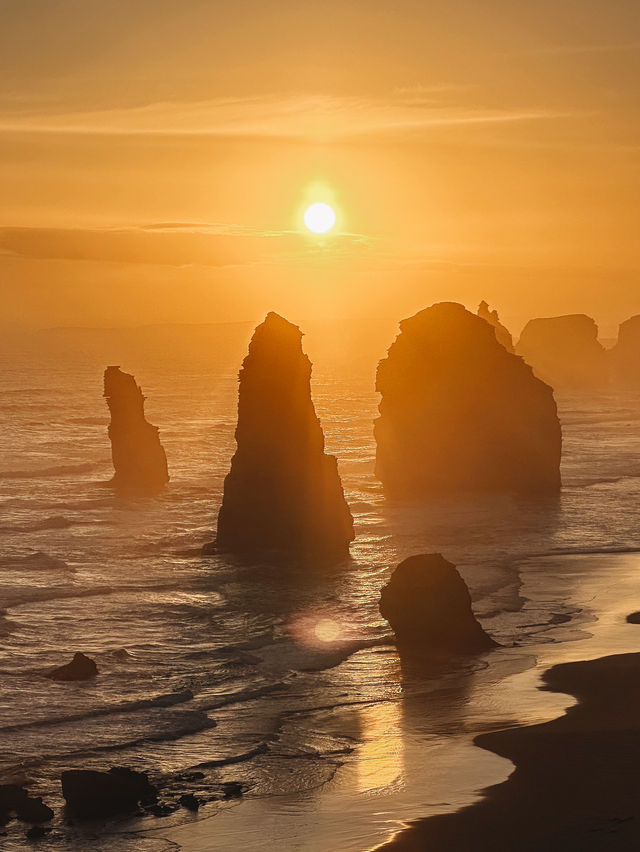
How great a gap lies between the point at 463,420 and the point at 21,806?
8017 centimetres

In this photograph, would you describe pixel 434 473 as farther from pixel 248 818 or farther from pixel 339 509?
pixel 248 818

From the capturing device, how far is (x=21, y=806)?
3356cm

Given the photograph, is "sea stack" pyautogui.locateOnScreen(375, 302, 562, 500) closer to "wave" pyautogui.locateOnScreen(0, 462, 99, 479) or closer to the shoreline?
"wave" pyautogui.locateOnScreen(0, 462, 99, 479)

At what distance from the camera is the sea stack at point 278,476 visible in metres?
78.4

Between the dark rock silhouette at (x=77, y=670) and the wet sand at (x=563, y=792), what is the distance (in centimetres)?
1806

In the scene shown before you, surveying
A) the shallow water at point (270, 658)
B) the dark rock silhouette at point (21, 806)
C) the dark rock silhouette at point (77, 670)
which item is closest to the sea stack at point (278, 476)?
the shallow water at point (270, 658)

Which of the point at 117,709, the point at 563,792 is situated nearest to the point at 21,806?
the point at 117,709

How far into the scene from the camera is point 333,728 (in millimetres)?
42250

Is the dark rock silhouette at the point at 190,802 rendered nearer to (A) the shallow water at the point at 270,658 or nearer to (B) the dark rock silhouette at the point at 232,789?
(A) the shallow water at the point at 270,658

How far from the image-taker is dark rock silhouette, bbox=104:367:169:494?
114188mm

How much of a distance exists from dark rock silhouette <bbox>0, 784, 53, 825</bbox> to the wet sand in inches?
389

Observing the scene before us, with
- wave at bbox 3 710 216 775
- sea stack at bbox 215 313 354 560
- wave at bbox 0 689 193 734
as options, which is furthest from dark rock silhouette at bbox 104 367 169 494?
wave at bbox 3 710 216 775

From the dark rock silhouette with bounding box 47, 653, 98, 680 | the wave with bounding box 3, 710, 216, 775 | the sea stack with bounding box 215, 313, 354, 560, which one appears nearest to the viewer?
the wave with bounding box 3, 710, 216, 775

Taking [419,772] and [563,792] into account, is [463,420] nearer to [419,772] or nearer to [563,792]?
[419,772]
